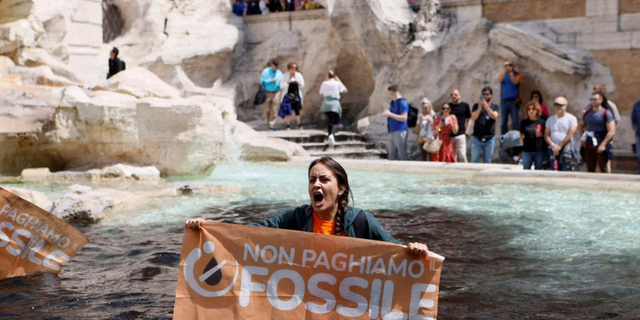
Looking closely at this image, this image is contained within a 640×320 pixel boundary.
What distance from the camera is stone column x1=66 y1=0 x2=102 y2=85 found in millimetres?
16297

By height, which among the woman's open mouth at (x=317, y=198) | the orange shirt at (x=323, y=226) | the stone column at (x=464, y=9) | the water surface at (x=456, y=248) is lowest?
the water surface at (x=456, y=248)

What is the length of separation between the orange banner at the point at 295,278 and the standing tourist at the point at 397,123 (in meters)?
9.86

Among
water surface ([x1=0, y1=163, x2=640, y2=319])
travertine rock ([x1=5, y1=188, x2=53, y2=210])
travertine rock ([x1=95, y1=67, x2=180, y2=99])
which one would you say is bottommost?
water surface ([x1=0, y1=163, x2=640, y2=319])

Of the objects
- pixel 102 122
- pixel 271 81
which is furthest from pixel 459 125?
pixel 271 81

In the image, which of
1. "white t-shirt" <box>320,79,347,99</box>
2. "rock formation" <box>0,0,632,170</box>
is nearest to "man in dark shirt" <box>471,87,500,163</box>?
"rock formation" <box>0,0,632,170</box>

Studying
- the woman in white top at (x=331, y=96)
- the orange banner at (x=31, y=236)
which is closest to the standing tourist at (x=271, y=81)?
the woman in white top at (x=331, y=96)

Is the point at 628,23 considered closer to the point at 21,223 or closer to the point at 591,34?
the point at 591,34

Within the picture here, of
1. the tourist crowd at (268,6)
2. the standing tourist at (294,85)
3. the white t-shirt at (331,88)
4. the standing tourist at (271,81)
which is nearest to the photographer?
the white t-shirt at (331,88)

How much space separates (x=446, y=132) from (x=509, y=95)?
9.72ft

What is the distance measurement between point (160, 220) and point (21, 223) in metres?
2.70

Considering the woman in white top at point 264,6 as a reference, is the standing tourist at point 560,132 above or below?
below

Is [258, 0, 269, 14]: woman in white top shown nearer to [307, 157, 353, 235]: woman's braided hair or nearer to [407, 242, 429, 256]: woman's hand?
[307, 157, 353, 235]: woman's braided hair

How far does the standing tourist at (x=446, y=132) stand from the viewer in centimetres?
1259

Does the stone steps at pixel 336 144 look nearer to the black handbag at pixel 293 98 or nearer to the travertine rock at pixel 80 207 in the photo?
the black handbag at pixel 293 98
